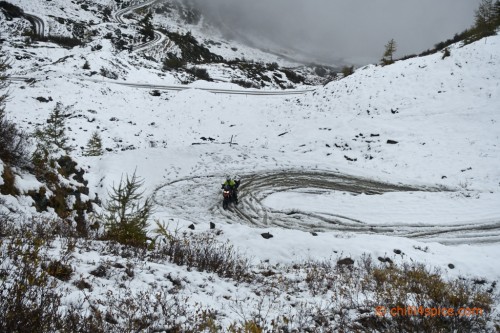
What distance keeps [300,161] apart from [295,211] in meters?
6.68

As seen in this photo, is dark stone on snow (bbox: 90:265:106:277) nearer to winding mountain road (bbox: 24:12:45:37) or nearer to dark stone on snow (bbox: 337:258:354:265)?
dark stone on snow (bbox: 337:258:354:265)

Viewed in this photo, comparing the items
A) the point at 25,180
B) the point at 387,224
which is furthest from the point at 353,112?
the point at 25,180

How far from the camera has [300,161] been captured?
68.9ft

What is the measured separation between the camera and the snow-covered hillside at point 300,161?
Result: 9.54 m

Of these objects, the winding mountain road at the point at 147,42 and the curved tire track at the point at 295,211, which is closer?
the curved tire track at the point at 295,211

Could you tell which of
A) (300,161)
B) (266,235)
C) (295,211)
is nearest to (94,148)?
(300,161)

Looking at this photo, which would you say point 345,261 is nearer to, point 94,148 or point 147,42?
point 94,148

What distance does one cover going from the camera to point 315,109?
94.0ft

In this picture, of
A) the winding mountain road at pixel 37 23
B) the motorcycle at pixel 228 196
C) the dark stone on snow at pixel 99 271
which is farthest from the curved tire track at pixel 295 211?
the winding mountain road at pixel 37 23

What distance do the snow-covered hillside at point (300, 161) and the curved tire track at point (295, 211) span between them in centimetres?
9

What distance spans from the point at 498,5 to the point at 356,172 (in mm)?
27699

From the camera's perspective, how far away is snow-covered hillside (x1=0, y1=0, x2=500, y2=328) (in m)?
9.54

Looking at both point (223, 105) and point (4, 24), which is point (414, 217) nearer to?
point (223, 105)

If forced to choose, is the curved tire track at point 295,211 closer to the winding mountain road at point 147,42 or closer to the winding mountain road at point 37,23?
the winding mountain road at point 147,42
